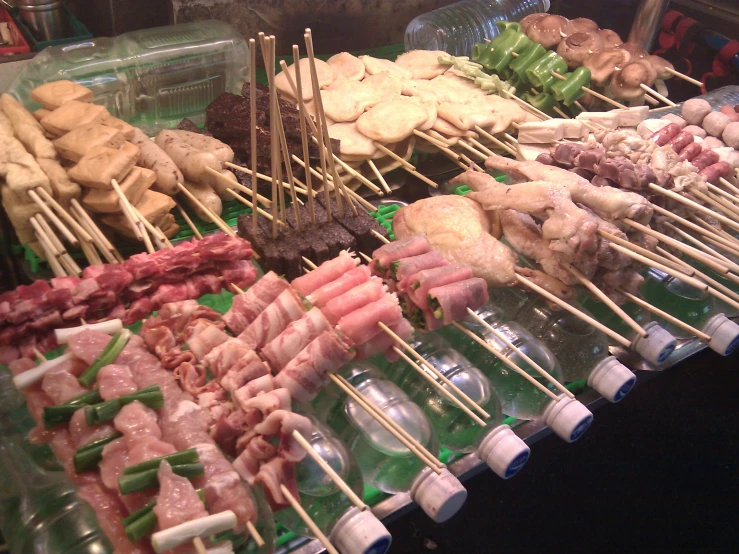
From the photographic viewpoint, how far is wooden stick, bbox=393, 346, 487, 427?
216 cm

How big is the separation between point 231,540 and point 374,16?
4.59 m

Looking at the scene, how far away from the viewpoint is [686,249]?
8.91 ft

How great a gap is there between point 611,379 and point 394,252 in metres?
1.13

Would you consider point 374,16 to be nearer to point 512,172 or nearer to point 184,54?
point 184,54

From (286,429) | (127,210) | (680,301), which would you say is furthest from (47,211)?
(680,301)

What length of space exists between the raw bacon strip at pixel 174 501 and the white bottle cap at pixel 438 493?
79cm

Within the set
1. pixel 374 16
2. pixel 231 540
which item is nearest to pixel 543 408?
pixel 231 540

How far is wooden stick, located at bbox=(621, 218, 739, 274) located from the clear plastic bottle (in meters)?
1.73

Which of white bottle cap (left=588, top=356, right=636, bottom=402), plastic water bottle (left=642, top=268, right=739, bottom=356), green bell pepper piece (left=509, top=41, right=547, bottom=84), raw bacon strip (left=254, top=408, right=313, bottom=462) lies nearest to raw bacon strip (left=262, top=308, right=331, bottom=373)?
raw bacon strip (left=254, top=408, right=313, bottom=462)

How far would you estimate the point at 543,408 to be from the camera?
2.58m

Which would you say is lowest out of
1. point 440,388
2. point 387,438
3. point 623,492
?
point 623,492

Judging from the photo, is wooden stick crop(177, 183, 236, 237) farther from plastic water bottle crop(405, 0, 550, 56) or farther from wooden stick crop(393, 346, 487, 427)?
plastic water bottle crop(405, 0, 550, 56)

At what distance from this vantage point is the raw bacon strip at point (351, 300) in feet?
7.40

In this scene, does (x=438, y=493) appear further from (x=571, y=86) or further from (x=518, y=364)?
(x=571, y=86)
